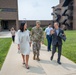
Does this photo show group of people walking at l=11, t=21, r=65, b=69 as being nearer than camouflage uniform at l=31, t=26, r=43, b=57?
Yes

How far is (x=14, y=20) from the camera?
264 feet

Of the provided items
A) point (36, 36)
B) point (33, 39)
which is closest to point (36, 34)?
point (36, 36)

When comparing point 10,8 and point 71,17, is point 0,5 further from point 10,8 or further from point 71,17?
point 71,17

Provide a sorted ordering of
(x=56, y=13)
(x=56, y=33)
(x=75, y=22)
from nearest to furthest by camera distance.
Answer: (x=56, y=33) < (x=75, y=22) < (x=56, y=13)

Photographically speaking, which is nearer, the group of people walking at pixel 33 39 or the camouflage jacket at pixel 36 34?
the group of people walking at pixel 33 39

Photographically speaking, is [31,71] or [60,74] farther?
[31,71]

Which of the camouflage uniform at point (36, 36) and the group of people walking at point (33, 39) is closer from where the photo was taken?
the group of people walking at point (33, 39)

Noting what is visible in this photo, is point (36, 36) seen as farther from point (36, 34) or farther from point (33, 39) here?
point (33, 39)

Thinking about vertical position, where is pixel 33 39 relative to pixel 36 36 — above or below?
below

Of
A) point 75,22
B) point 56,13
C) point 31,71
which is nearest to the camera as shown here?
point 31,71

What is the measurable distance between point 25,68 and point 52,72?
1.24m

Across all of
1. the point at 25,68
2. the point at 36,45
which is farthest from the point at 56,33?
the point at 25,68

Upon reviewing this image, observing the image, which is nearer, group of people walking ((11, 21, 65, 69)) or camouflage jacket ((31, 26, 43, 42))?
group of people walking ((11, 21, 65, 69))

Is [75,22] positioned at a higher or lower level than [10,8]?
lower
